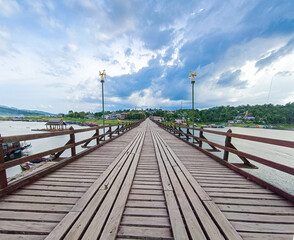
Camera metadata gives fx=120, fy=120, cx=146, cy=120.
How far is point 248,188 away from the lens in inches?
93.6

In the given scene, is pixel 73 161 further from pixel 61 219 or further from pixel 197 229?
pixel 197 229

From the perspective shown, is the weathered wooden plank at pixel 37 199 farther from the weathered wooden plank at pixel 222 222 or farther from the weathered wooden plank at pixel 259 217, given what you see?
the weathered wooden plank at pixel 259 217

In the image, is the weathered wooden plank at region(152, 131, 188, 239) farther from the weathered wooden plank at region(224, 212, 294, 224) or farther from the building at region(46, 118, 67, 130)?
the building at region(46, 118, 67, 130)

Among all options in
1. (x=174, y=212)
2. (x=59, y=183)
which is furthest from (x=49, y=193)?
(x=174, y=212)

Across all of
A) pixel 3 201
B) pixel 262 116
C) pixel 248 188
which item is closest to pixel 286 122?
pixel 262 116

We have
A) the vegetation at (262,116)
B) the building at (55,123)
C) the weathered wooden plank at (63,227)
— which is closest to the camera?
the weathered wooden plank at (63,227)

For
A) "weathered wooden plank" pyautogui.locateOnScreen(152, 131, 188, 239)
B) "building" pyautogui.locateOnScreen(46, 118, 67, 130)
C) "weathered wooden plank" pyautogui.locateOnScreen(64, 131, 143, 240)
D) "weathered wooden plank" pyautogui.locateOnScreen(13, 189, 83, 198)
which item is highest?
"weathered wooden plank" pyautogui.locateOnScreen(64, 131, 143, 240)

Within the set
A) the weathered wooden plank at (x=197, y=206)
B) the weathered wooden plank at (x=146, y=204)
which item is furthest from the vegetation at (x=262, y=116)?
the weathered wooden plank at (x=146, y=204)

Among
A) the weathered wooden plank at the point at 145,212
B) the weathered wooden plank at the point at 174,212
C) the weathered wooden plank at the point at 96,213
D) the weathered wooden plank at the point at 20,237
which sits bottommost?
the weathered wooden plank at the point at 145,212

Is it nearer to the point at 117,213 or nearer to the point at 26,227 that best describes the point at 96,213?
the point at 117,213

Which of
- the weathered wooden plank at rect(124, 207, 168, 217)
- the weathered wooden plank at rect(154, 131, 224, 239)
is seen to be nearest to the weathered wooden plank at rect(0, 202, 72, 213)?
the weathered wooden plank at rect(124, 207, 168, 217)

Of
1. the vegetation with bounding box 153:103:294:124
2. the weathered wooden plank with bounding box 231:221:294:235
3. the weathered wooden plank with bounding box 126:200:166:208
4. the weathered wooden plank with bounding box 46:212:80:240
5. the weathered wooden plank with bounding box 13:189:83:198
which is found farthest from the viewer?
the vegetation with bounding box 153:103:294:124

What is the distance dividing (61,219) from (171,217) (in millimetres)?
1501

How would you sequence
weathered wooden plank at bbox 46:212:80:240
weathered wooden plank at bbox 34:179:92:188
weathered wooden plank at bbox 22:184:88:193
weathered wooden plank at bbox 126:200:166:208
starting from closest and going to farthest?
weathered wooden plank at bbox 46:212:80:240, weathered wooden plank at bbox 126:200:166:208, weathered wooden plank at bbox 22:184:88:193, weathered wooden plank at bbox 34:179:92:188
